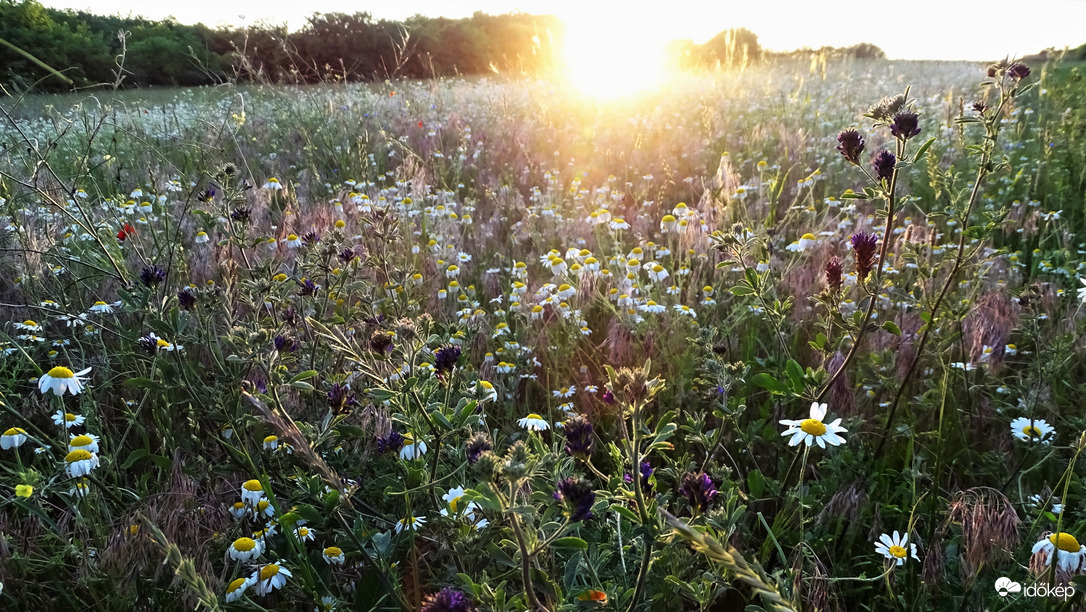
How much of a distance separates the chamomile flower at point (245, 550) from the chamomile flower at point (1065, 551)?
72.9 inches

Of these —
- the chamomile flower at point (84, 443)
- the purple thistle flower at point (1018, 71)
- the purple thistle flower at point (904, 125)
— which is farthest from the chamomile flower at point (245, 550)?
the purple thistle flower at point (1018, 71)

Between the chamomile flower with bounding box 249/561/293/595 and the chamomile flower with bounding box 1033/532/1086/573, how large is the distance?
5.72 ft

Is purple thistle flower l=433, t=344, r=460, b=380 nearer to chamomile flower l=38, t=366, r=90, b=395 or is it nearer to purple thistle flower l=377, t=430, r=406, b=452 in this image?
purple thistle flower l=377, t=430, r=406, b=452

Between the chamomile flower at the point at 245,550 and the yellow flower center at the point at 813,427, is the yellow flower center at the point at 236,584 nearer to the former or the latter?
the chamomile flower at the point at 245,550

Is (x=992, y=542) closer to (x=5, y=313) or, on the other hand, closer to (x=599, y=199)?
(x=599, y=199)

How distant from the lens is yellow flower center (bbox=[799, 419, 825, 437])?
148 cm

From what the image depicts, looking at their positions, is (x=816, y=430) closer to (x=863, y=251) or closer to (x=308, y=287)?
(x=863, y=251)

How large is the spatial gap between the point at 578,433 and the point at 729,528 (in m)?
0.28

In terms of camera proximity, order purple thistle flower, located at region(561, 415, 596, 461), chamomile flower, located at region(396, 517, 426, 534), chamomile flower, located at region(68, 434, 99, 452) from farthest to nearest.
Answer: chamomile flower, located at region(68, 434, 99, 452) < chamomile flower, located at region(396, 517, 426, 534) < purple thistle flower, located at region(561, 415, 596, 461)

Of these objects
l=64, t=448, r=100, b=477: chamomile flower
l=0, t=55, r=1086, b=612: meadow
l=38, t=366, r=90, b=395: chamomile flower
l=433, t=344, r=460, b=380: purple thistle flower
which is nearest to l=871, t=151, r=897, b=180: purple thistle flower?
l=0, t=55, r=1086, b=612: meadow

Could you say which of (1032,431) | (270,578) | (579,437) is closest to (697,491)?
(579,437)

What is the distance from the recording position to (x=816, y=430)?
1486 mm

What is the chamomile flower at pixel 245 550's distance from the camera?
4.87 feet

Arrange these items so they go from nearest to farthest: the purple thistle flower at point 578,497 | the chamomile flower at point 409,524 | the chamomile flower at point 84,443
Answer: the purple thistle flower at point 578,497, the chamomile flower at point 409,524, the chamomile flower at point 84,443
